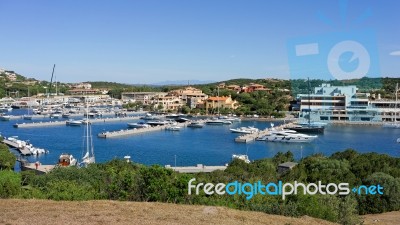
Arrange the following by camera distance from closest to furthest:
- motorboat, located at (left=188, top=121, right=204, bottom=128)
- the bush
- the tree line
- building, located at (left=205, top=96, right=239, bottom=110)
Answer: the tree line → the bush → motorboat, located at (left=188, top=121, right=204, bottom=128) → building, located at (left=205, top=96, right=239, bottom=110)

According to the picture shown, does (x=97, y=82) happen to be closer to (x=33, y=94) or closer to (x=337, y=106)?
(x=33, y=94)

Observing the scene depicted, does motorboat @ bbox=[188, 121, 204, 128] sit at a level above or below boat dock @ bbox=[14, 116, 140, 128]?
below

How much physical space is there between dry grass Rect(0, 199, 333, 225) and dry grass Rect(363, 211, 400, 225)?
105 centimetres

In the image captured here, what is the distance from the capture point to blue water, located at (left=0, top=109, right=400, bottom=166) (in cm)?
1161

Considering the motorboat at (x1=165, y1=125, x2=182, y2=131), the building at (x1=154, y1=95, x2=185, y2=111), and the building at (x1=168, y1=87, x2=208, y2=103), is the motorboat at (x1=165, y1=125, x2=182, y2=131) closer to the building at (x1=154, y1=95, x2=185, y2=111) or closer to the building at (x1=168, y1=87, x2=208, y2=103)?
the building at (x1=154, y1=95, x2=185, y2=111)

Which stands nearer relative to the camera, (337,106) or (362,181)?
(362,181)

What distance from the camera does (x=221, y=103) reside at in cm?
2541

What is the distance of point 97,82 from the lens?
54125mm

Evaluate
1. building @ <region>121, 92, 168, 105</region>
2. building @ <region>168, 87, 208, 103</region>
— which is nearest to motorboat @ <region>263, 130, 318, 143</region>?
building @ <region>168, 87, 208, 103</region>

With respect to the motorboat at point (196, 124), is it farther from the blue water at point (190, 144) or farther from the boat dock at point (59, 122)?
the boat dock at point (59, 122)

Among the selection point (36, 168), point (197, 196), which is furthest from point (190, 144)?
point (197, 196)

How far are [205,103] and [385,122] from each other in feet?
34.3

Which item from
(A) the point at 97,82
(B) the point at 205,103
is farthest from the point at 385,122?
(A) the point at 97,82

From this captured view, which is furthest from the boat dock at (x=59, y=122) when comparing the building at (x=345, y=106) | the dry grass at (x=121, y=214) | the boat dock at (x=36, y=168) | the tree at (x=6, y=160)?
the dry grass at (x=121, y=214)
